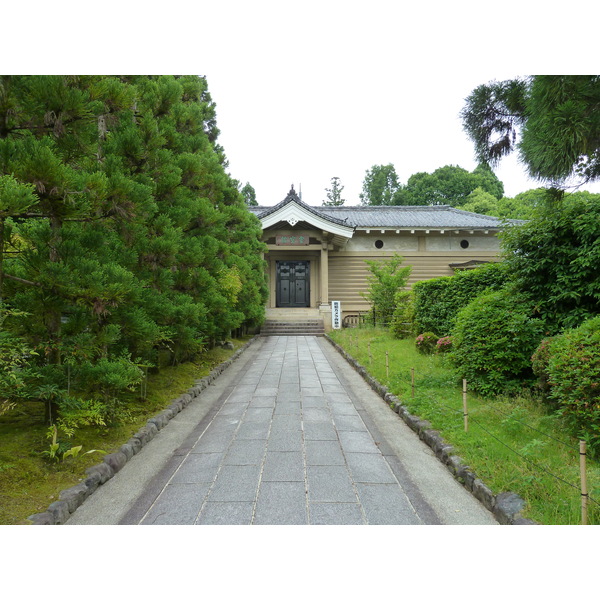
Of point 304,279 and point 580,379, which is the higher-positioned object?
point 304,279

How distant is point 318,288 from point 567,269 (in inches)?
643

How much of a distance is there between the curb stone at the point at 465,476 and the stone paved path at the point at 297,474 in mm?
78

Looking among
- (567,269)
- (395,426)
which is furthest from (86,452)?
(567,269)

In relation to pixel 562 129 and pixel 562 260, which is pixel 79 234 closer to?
pixel 562 129

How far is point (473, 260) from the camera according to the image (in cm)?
2103

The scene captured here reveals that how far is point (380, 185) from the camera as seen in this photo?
48188 millimetres

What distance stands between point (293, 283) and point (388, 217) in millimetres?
7616

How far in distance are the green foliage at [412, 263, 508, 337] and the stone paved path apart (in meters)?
3.67

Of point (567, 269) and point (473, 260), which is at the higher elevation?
point (473, 260)

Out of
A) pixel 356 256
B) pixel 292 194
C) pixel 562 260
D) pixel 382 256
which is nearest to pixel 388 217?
pixel 382 256

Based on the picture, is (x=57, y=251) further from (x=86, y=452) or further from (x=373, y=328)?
(x=373, y=328)

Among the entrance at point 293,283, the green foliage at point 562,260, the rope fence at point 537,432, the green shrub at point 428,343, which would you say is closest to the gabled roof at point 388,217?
the entrance at point 293,283

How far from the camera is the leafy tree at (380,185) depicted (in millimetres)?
47781

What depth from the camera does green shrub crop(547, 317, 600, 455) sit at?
3.59 metres
